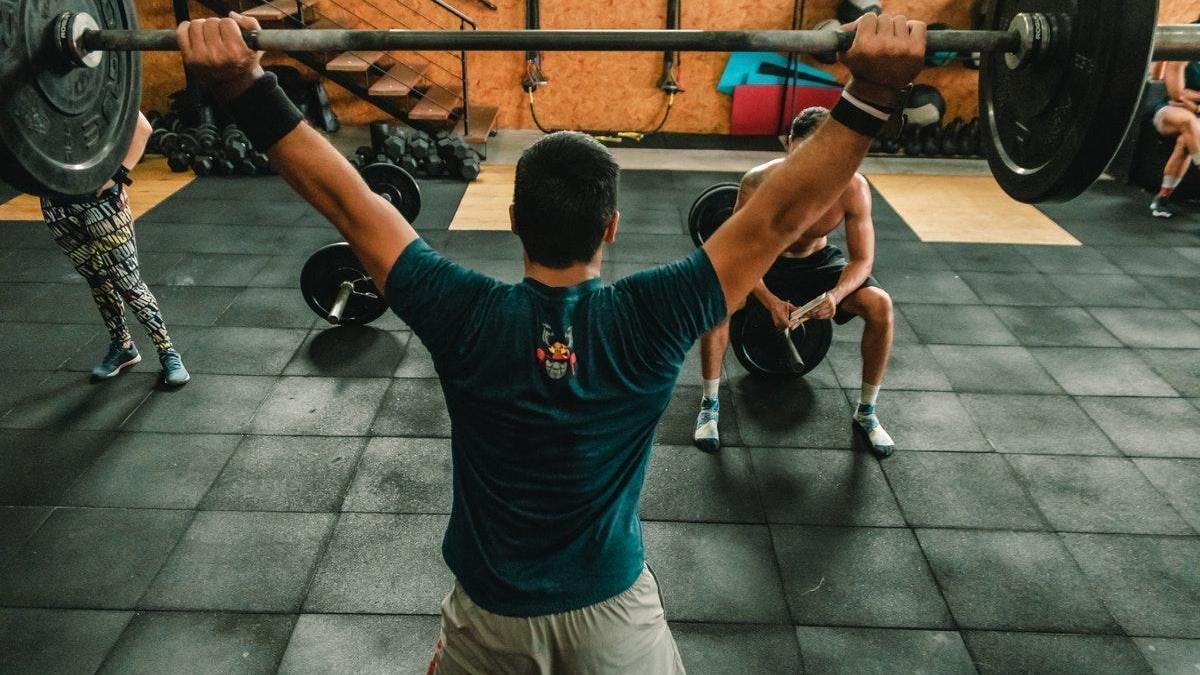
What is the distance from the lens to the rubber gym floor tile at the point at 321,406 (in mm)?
3254

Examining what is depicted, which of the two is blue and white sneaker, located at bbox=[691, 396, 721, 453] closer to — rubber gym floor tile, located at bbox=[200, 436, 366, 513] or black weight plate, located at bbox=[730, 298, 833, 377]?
black weight plate, located at bbox=[730, 298, 833, 377]

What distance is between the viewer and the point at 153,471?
2.97 metres

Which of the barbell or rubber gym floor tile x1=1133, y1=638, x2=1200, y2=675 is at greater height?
the barbell

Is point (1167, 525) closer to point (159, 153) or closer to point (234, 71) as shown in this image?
point (234, 71)

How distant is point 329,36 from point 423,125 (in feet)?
19.0

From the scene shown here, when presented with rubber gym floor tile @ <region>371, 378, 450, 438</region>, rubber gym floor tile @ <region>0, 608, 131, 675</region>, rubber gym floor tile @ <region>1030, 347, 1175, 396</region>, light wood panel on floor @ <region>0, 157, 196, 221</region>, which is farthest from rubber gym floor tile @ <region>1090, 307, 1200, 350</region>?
light wood panel on floor @ <region>0, 157, 196, 221</region>

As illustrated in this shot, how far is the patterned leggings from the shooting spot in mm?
3135

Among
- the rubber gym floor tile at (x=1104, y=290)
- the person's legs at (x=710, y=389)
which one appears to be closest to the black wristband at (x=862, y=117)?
the person's legs at (x=710, y=389)

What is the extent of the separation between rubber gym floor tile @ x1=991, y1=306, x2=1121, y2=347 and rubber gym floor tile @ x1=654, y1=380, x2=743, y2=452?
1650 mm

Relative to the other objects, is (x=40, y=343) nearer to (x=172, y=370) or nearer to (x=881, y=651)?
(x=172, y=370)

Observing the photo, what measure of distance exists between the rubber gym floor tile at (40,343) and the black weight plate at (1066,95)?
3696mm

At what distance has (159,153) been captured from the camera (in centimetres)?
693

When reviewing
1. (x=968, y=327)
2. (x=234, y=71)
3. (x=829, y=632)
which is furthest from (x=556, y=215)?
(x=968, y=327)

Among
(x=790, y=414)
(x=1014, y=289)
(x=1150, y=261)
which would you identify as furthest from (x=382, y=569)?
(x=1150, y=261)
